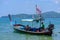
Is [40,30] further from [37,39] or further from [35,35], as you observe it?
[37,39]

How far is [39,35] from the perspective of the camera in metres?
27.3

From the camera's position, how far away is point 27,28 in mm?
28969

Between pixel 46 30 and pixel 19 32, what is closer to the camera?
pixel 46 30

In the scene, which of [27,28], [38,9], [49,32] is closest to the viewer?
[49,32]

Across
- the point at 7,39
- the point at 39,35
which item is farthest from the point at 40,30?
the point at 7,39

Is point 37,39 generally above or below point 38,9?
below

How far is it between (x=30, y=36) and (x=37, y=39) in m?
2.66

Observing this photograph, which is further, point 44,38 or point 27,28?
point 27,28

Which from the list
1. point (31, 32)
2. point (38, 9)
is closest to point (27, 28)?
point (31, 32)

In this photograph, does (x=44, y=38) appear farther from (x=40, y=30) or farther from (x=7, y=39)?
(x=7, y=39)

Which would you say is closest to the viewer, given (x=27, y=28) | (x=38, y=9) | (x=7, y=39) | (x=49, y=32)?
(x=7, y=39)

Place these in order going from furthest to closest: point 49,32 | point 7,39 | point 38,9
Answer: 1. point 38,9
2. point 49,32
3. point 7,39

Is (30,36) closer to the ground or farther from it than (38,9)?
closer to the ground

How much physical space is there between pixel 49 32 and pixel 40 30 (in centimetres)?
145
